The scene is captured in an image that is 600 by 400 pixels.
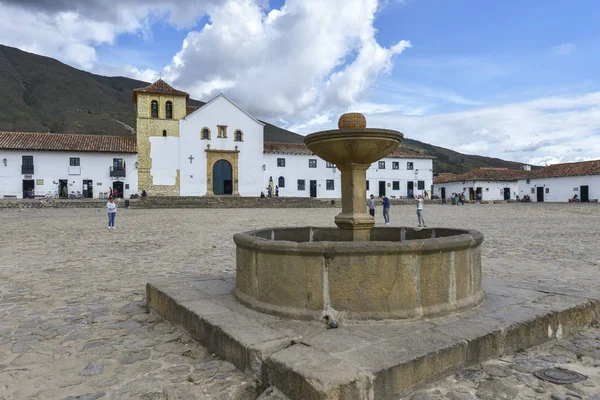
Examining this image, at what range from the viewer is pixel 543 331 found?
12.1ft

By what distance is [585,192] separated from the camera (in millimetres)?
44625

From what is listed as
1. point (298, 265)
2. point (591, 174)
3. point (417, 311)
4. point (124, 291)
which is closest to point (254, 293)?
point (298, 265)

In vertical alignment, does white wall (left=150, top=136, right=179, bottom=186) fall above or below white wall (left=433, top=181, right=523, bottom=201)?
above

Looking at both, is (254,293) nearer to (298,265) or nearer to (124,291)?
(298,265)

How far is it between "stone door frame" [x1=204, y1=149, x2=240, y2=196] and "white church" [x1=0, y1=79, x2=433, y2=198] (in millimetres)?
93

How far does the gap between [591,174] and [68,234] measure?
1906 inches

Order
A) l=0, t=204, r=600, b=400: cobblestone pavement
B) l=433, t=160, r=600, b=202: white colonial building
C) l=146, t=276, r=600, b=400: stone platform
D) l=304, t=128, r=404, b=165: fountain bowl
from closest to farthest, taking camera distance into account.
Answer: l=146, t=276, r=600, b=400: stone platform → l=0, t=204, r=600, b=400: cobblestone pavement → l=304, t=128, r=404, b=165: fountain bowl → l=433, t=160, r=600, b=202: white colonial building

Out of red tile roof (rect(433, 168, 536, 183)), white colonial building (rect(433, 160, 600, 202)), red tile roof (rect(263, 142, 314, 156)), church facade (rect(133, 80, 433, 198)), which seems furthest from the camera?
red tile roof (rect(433, 168, 536, 183))

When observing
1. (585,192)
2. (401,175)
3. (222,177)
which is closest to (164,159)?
(222,177)

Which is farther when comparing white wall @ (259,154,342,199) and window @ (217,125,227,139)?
white wall @ (259,154,342,199)

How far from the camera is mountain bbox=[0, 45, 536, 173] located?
85.9 metres

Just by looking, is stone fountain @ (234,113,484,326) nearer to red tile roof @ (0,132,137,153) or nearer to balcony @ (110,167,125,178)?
balcony @ (110,167,125,178)

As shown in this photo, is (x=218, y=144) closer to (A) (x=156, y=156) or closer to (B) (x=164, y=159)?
(B) (x=164, y=159)

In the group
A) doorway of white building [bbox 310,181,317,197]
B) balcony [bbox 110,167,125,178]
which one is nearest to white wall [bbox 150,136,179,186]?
balcony [bbox 110,167,125,178]
